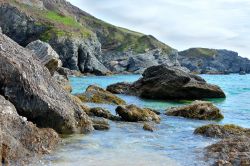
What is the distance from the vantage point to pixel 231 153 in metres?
16.0

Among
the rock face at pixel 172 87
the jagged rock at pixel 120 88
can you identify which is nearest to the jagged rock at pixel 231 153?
the rock face at pixel 172 87

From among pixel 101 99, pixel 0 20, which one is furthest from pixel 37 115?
pixel 0 20

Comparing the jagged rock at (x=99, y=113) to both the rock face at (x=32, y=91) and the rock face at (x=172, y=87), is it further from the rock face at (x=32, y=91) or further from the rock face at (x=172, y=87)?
the rock face at (x=172, y=87)

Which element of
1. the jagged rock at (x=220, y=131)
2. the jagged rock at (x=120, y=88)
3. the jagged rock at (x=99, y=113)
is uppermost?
the jagged rock at (x=120, y=88)

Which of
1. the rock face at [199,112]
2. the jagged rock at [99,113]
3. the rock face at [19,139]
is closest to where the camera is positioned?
the rock face at [19,139]

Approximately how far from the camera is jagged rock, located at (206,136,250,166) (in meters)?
14.8

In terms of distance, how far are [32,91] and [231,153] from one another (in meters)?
8.27

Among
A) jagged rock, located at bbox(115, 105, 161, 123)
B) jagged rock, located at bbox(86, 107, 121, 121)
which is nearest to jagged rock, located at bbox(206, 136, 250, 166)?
jagged rock, located at bbox(115, 105, 161, 123)

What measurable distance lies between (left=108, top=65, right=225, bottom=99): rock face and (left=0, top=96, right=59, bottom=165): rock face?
35.9 metres

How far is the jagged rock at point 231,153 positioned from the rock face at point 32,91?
6.39 metres

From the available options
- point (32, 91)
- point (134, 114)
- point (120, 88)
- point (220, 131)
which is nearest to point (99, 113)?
point (134, 114)

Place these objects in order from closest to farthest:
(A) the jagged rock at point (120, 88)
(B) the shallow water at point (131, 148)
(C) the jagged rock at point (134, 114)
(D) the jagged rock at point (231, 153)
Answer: (D) the jagged rock at point (231, 153) → (B) the shallow water at point (131, 148) → (C) the jagged rock at point (134, 114) → (A) the jagged rock at point (120, 88)

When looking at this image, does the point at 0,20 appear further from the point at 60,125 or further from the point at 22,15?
the point at 60,125

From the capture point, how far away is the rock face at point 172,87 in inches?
2057
